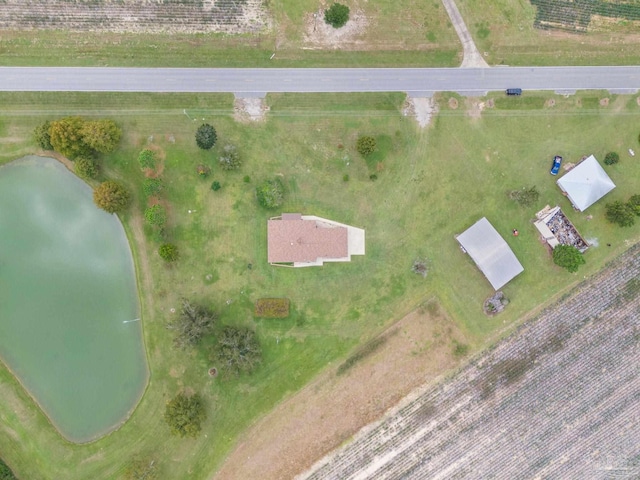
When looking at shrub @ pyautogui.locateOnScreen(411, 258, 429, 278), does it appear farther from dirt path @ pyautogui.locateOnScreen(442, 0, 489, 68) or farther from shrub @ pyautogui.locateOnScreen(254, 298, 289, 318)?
dirt path @ pyautogui.locateOnScreen(442, 0, 489, 68)

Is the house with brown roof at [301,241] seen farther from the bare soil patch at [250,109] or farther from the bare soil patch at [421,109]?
the bare soil patch at [421,109]

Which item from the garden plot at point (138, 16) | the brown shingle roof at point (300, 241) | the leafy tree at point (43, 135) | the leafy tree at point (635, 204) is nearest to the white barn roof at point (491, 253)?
the leafy tree at point (635, 204)

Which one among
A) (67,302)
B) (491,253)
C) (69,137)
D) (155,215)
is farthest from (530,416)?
(69,137)

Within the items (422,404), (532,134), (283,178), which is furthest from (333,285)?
(532,134)

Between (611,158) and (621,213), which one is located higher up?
(611,158)

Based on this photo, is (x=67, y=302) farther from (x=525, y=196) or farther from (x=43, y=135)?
(x=525, y=196)
